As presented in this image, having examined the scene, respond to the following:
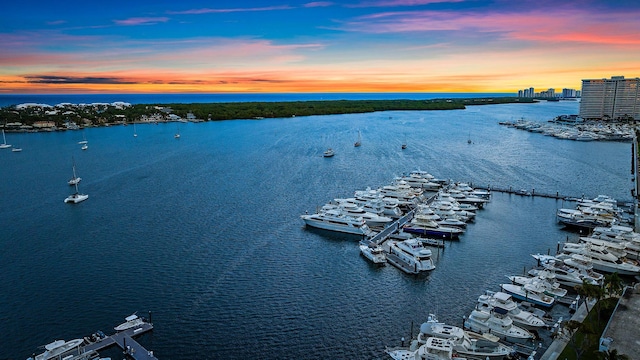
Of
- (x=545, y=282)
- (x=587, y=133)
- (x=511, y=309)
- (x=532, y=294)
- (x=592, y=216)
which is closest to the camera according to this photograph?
(x=511, y=309)

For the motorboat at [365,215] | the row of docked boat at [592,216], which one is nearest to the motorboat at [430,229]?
the motorboat at [365,215]

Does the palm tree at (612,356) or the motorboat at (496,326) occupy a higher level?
the palm tree at (612,356)

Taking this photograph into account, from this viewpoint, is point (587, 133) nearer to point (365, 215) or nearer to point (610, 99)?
point (610, 99)

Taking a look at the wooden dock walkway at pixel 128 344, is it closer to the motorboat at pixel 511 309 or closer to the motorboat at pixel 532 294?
the motorboat at pixel 511 309

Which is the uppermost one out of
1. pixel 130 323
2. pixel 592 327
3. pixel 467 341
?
pixel 592 327

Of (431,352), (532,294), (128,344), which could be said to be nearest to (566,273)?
(532,294)

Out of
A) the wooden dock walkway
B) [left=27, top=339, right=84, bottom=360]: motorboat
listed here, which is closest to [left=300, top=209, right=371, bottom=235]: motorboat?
the wooden dock walkway
